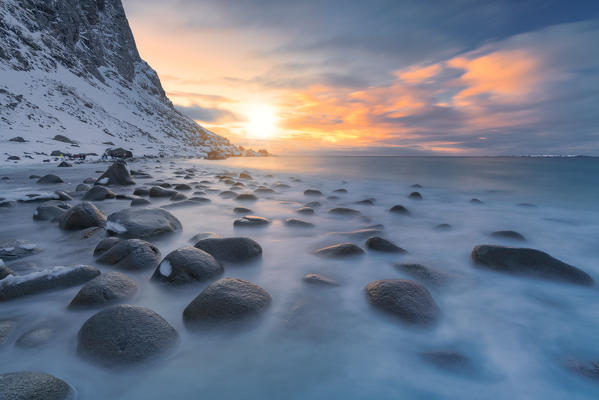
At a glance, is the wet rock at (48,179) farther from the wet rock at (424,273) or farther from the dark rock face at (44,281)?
the wet rock at (424,273)

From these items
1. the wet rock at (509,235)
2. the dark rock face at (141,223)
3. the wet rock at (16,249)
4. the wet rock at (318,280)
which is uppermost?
the dark rock face at (141,223)

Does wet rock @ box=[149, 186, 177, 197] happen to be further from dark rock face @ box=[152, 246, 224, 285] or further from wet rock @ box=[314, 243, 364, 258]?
wet rock @ box=[314, 243, 364, 258]

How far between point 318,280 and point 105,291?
1873 mm

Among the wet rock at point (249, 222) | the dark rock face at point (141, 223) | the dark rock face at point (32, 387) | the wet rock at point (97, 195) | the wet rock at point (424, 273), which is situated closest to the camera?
the dark rock face at point (32, 387)

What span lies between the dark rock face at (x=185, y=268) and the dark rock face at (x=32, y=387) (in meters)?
1.15

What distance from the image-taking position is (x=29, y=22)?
48.3 metres

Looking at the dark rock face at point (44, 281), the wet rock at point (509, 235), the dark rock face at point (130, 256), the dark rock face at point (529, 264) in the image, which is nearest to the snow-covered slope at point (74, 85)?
the dark rock face at point (130, 256)

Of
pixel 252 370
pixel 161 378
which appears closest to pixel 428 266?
pixel 252 370

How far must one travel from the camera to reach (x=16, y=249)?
2918 millimetres

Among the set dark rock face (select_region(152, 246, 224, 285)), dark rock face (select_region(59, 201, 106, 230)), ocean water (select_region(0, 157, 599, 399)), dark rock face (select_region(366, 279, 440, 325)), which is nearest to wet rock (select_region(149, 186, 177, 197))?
dark rock face (select_region(59, 201, 106, 230))

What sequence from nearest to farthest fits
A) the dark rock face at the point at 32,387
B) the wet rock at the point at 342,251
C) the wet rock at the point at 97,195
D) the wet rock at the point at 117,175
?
the dark rock face at the point at 32,387
the wet rock at the point at 342,251
the wet rock at the point at 97,195
the wet rock at the point at 117,175

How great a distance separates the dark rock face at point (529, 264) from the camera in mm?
2828

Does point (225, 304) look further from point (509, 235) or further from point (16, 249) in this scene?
point (509, 235)

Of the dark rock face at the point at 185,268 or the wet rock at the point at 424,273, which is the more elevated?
the dark rock face at the point at 185,268
